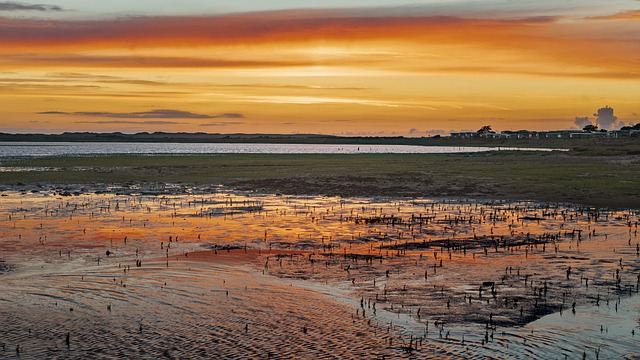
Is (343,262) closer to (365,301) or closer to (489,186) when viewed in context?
(365,301)

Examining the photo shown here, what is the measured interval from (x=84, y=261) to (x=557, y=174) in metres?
48.7

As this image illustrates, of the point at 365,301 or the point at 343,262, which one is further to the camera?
the point at 343,262

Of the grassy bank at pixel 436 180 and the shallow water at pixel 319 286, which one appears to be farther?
the grassy bank at pixel 436 180

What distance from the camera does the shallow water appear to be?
45.6 feet

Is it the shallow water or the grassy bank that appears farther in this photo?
the grassy bank

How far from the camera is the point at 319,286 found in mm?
19062

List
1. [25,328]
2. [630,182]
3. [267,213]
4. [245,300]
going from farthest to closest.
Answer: [630,182], [267,213], [245,300], [25,328]

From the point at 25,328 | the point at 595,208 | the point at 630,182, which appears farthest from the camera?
the point at 630,182

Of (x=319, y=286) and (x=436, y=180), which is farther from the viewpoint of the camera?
(x=436, y=180)

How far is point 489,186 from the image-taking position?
51844mm

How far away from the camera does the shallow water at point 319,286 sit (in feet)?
45.6

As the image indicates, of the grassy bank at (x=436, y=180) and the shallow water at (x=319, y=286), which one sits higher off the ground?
the grassy bank at (x=436, y=180)

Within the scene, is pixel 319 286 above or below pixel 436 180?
below

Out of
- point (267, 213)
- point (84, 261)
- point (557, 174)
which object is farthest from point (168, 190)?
point (557, 174)
